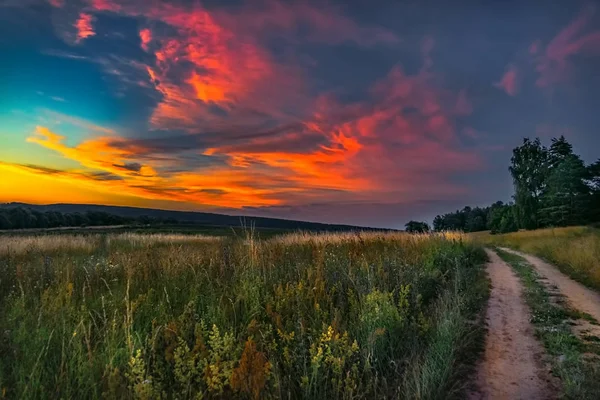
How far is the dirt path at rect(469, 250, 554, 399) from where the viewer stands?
491 cm

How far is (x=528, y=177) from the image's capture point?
6838 cm

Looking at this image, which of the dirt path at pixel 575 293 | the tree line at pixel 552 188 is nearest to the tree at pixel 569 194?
the tree line at pixel 552 188

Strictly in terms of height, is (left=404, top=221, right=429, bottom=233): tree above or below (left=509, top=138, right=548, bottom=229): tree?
below

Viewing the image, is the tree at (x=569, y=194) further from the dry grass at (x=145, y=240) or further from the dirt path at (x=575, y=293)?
the dry grass at (x=145, y=240)

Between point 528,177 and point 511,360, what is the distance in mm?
72685

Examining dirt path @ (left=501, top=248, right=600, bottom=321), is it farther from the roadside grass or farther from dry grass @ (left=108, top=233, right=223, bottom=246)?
dry grass @ (left=108, top=233, right=223, bottom=246)

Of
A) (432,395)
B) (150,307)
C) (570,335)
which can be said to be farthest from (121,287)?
(570,335)

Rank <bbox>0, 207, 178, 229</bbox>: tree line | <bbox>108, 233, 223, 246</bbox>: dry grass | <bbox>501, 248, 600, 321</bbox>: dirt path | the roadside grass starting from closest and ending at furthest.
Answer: the roadside grass
<bbox>501, 248, 600, 321</bbox>: dirt path
<bbox>108, 233, 223, 246</bbox>: dry grass
<bbox>0, 207, 178, 229</bbox>: tree line

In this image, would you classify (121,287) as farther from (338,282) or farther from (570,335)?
(570,335)

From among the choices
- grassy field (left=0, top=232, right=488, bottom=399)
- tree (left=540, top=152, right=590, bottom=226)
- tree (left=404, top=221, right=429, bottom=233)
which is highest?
tree (left=540, top=152, right=590, bottom=226)

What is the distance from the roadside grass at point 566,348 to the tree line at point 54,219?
6412cm

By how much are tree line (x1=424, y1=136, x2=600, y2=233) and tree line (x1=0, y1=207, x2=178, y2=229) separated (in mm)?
57891

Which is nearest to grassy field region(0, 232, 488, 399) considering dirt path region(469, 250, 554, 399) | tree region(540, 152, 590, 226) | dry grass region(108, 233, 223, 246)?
dirt path region(469, 250, 554, 399)

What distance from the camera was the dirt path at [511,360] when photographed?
16.1ft
